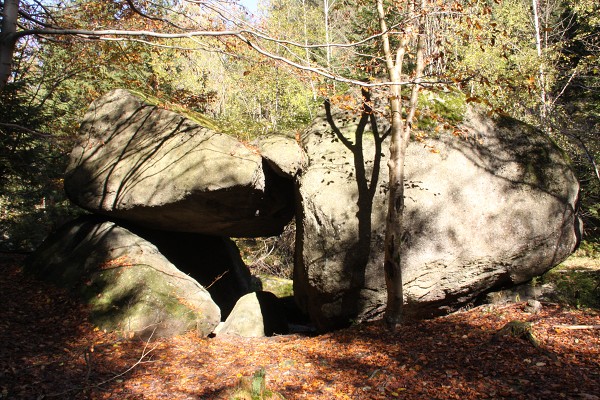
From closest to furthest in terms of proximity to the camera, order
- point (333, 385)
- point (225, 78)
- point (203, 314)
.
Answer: point (333, 385) < point (203, 314) < point (225, 78)

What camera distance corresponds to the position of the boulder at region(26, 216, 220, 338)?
22.8ft

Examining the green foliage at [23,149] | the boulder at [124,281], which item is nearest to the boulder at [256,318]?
the boulder at [124,281]

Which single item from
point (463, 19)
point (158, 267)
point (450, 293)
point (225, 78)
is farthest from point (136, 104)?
point (225, 78)

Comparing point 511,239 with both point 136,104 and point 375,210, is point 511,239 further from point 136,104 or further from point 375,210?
point 136,104

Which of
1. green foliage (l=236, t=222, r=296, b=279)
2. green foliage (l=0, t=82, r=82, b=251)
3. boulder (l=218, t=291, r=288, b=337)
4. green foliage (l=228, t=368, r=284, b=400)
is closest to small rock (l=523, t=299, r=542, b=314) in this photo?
green foliage (l=228, t=368, r=284, b=400)

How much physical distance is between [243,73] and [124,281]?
5513 mm

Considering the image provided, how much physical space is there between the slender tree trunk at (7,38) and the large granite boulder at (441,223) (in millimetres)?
4403

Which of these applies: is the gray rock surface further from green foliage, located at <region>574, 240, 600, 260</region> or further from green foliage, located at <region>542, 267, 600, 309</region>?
green foliage, located at <region>574, 240, 600, 260</region>

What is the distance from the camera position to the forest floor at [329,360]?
4.52 meters

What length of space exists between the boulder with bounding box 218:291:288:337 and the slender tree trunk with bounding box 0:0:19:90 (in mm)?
5335

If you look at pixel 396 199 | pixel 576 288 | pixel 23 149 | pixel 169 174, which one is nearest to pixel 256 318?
pixel 169 174

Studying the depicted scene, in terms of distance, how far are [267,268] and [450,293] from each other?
7.99 m

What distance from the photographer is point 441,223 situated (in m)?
6.74

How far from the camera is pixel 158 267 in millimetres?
7656
